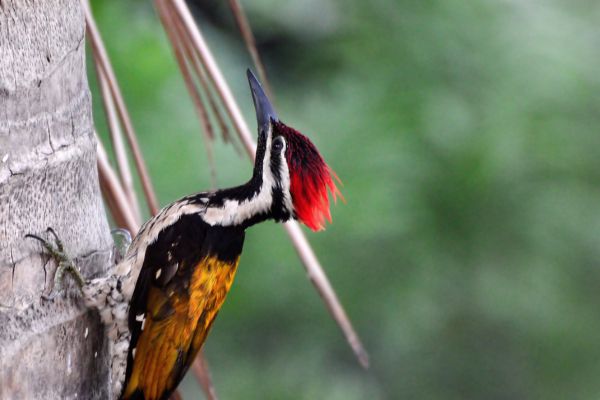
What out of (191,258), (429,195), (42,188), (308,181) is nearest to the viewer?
(42,188)

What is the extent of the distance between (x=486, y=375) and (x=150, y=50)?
219cm

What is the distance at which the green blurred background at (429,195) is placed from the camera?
3.92 metres

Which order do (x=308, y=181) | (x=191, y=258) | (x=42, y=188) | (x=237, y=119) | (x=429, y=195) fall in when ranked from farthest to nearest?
(x=429, y=195) → (x=191, y=258) → (x=308, y=181) → (x=237, y=119) → (x=42, y=188)

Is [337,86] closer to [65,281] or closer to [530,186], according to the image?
[530,186]

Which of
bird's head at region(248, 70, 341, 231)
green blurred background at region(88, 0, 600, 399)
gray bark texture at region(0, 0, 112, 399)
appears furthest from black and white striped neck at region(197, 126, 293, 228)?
green blurred background at region(88, 0, 600, 399)

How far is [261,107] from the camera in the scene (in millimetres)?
2434

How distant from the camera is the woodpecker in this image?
2293mm

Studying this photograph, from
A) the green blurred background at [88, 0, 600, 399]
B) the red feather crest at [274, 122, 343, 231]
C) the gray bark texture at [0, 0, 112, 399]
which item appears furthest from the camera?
the green blurred background at [88, 0, 600, 399]

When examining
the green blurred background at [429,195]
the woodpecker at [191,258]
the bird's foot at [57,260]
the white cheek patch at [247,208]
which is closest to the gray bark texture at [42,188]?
the bird's foot at [57,260]

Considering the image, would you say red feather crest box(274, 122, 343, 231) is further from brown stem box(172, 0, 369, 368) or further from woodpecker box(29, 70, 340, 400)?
brown stem box(172, 0, 369, 368)

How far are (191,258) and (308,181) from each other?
361 mm

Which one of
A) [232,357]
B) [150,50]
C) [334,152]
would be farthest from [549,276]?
[150,50]

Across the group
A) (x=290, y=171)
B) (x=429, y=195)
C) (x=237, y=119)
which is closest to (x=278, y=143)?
(x=290, y=171)

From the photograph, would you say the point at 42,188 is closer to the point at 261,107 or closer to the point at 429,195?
the point at 261,107
